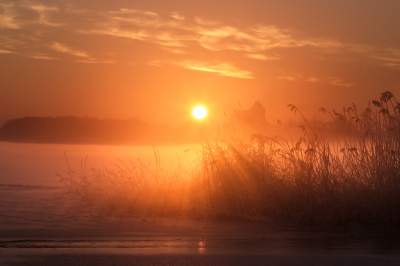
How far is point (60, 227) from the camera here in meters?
13.4

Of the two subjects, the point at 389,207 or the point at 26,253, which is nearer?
the point at 26,253

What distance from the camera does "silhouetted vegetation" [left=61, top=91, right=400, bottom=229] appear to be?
1523cm

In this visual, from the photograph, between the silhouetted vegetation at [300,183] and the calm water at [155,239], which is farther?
the silhouetted vegetation at [300,183]

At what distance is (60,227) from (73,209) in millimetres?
3193

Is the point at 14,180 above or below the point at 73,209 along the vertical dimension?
above

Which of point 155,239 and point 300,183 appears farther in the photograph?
point 300,183

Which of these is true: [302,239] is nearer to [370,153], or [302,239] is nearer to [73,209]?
[370,153]

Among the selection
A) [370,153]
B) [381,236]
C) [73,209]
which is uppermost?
[370,153]

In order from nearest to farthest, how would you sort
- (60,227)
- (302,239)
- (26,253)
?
(26,253) < (302,239) < (60,227)

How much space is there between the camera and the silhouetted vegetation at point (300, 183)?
15.2 metres

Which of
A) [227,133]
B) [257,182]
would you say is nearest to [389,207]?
[257,182]

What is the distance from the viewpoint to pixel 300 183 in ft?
52.7

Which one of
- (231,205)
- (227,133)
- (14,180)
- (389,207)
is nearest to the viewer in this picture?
(389,207)

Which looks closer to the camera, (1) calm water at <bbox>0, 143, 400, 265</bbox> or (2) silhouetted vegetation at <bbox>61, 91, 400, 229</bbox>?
(1) calm water at <bbox>0, 143, 400, 265</bbox>
